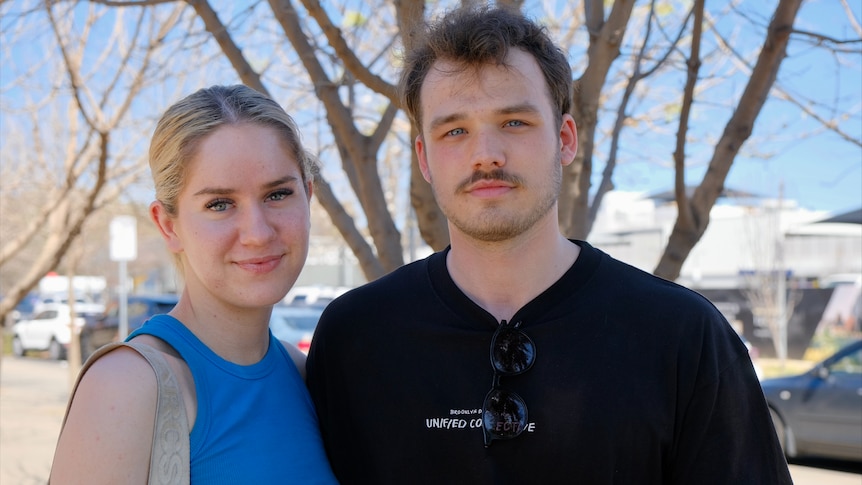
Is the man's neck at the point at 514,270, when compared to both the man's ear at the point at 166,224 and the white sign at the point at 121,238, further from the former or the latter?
the white sign at the point at 121,238

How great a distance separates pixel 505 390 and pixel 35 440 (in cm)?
905

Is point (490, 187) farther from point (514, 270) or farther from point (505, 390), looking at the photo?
point (505, 390)

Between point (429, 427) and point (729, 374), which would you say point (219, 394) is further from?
point (729, 374)

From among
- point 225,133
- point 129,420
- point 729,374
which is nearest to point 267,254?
point 225,133

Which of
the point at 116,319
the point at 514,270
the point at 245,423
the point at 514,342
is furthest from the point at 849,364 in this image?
the point at 116,319

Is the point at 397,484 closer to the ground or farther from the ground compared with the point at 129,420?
closer to the ground

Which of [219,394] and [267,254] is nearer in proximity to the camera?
[219,394]

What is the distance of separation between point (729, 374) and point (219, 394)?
122 cm

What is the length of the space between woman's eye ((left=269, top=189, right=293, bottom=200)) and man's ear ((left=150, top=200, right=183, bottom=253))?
0.88 feet

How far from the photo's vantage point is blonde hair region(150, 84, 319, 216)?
219 centimetres

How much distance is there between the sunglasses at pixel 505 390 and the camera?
2.05 meters

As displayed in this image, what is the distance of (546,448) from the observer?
2.05 meters

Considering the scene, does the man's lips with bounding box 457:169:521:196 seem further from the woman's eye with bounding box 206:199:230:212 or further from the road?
the road

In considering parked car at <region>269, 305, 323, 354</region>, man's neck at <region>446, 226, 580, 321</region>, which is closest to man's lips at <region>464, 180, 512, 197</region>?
man's neck at <region>446, 226, 580, 321</region>
